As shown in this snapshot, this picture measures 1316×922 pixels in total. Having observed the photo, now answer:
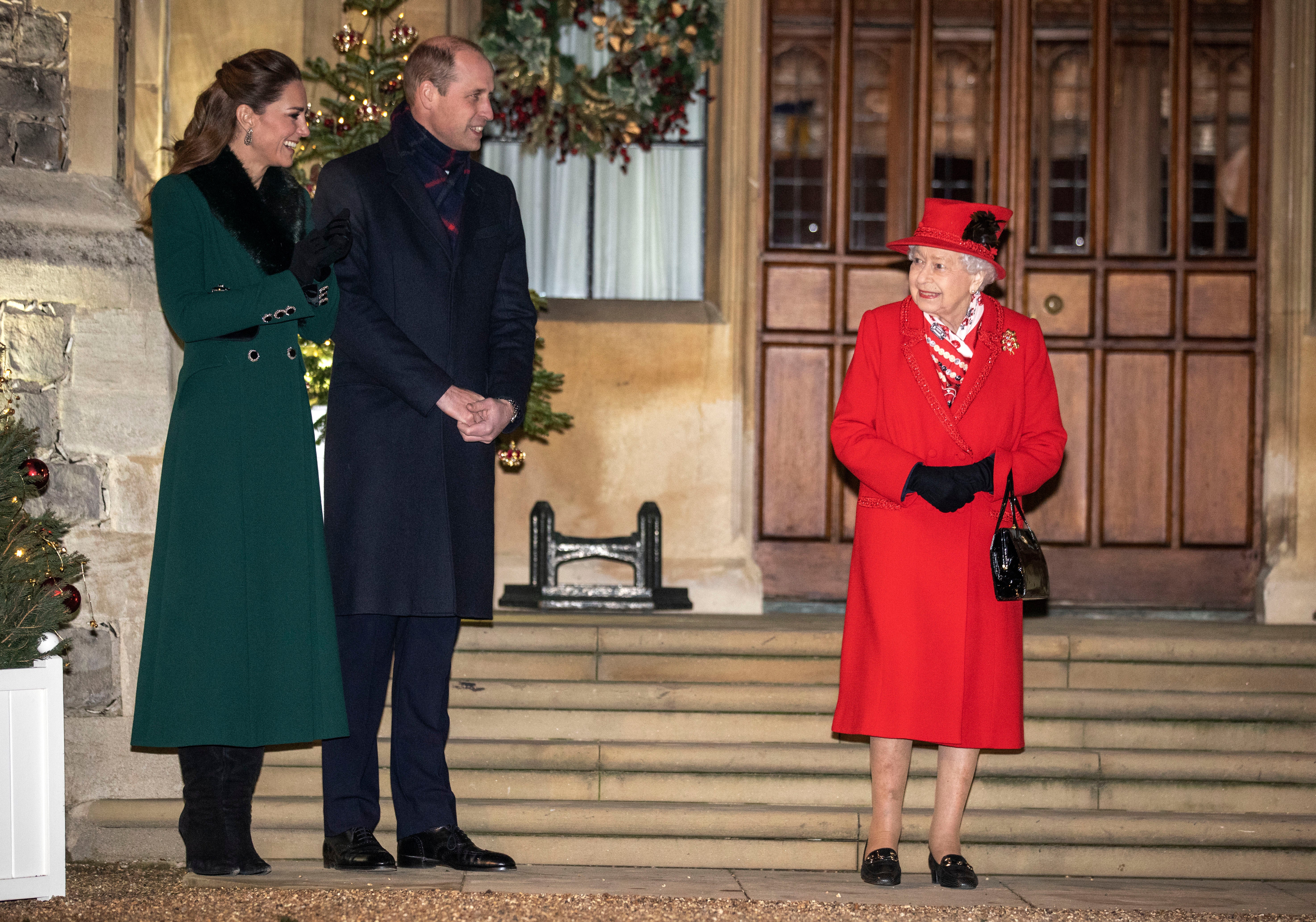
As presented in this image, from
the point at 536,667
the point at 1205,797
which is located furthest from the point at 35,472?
the point at 1205,797

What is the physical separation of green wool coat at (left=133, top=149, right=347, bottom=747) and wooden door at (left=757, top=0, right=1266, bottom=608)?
3.24 meters

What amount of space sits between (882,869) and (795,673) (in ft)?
3.78

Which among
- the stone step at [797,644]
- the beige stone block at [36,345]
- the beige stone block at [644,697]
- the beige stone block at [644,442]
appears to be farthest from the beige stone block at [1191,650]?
the beige stone block at [36,345]

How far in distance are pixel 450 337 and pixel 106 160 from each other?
50.1 inches

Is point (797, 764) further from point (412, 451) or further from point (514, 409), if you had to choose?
point (412, 451)

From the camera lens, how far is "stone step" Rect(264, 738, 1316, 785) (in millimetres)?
4012

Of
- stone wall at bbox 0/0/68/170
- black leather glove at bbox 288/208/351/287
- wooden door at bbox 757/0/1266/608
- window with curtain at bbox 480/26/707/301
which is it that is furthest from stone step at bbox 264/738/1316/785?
window with curtain at bbox 480/26/707/301

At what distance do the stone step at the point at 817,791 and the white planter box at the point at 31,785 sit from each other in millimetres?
802

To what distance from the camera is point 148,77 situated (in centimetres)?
412

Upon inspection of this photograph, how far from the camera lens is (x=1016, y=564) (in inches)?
133

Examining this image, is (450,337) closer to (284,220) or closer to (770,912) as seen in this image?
(284,220)

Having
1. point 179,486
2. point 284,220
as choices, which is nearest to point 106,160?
point 284,220

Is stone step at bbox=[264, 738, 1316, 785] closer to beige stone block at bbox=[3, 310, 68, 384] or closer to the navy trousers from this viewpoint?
the navy trousers

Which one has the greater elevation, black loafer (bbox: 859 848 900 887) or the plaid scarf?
the plaid scarf
